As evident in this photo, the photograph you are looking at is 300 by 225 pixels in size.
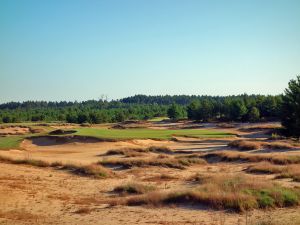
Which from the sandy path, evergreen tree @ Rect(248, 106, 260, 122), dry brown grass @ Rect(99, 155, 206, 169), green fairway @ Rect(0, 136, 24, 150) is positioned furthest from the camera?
evergreen tree @ Rect(248, 106, 260, 122)

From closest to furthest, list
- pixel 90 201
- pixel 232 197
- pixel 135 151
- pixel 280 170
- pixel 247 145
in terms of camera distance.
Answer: pixel 232 197 → pixel 90 201 → pixel 280 170 → pixel 135 151 → pixel 247 145

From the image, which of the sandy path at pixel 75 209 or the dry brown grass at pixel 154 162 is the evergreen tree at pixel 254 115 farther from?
the sandy path at pixel 75 209

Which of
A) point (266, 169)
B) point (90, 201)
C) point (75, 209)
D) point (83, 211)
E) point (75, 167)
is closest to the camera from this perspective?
point (83, 211)

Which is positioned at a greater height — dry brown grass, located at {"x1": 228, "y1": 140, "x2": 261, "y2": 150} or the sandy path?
dry brown grass, located at {"x1": 228, "y1": 140, "x2": 261, "y2": 150}

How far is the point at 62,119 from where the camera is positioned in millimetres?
132625

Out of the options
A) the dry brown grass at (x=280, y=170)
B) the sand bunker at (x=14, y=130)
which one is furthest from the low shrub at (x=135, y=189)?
the sand bunker at (x=14, y=130)

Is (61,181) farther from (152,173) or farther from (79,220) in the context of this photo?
(79,220)

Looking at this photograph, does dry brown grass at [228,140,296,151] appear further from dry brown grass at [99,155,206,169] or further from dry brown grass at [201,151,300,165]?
dry brown grass at [99,155,206,169]

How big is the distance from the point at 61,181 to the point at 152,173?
590 centimetres

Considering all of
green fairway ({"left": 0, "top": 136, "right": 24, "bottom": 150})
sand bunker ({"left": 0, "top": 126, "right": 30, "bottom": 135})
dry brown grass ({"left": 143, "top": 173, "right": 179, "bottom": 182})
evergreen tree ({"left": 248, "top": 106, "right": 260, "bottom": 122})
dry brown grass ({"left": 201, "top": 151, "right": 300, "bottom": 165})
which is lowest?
dry brown grass ({"left": 143, "top": 173, "right": 179, "bottom": 182})

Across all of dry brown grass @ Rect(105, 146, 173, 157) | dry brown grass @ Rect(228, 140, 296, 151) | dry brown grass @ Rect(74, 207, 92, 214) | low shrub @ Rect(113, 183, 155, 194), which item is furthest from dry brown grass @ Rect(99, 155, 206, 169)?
dry brown grass @ Rect(74, 207, 92, 214)

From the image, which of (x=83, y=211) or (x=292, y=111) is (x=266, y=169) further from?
(x=292, y=111)

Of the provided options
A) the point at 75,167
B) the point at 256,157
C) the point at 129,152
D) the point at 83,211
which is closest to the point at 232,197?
the point at 83,211

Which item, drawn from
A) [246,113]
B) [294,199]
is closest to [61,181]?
[294,199]
